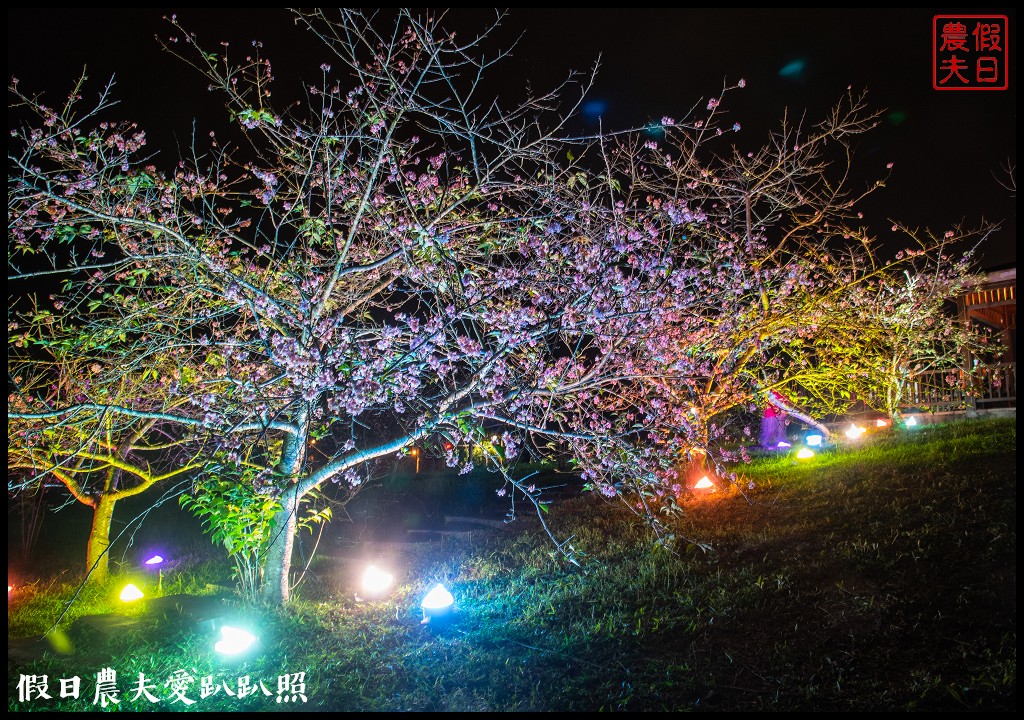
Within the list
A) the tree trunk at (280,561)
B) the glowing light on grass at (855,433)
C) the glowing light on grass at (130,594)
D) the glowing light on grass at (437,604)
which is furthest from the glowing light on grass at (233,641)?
the glowing light on grass at (855,433)

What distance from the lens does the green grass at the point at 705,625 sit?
4512 millimetres

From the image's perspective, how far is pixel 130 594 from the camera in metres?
8.30

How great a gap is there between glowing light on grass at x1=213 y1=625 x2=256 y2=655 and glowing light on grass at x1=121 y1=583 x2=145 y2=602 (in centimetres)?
313

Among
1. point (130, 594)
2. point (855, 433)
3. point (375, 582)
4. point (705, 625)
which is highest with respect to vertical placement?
point (855, 433)

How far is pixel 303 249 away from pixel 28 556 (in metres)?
12.2

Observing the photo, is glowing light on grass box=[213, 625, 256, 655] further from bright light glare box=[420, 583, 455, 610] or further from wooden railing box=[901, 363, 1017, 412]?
wooden railing box=[901, 363, 1017, 412]

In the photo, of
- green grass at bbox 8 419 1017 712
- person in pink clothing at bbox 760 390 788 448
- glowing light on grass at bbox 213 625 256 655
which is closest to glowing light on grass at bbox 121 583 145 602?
green grass at bbox 8 419 1017 712

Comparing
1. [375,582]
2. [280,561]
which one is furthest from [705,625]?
[280,561]

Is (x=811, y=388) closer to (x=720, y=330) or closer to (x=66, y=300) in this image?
(x=720, y=330)

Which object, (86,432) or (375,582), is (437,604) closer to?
(375,582)

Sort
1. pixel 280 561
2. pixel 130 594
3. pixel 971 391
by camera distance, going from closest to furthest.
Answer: pixel 280 561
pixel 130 594
pixel 971 391

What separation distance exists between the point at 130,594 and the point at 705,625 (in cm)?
714

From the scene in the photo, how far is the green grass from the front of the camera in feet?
14.8

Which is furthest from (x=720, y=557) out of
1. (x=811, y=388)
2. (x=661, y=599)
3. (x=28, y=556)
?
(x=28, y=556)
